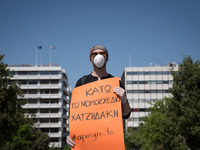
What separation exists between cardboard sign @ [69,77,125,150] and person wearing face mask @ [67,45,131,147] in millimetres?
113

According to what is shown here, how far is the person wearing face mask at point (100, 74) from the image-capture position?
14.4ft

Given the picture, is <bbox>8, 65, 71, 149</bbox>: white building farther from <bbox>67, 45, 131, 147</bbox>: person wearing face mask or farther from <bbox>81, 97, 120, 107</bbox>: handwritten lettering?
<bbox>81, 97, 120, 107</bbox>: handwritten lettering

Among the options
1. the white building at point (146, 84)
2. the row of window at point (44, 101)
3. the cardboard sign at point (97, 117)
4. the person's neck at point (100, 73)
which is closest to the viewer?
the cardboard sign at point (97, 117)

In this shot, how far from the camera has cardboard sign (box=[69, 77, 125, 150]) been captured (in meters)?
4.23

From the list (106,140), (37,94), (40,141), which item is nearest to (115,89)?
(106,140)

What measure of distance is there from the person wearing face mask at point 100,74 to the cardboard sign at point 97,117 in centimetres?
11

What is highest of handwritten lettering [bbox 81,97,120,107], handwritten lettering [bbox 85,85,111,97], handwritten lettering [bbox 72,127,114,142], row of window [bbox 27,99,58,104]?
row of window [bbox 27,99,58,104]

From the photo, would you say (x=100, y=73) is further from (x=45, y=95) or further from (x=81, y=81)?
(x=45, y=95)

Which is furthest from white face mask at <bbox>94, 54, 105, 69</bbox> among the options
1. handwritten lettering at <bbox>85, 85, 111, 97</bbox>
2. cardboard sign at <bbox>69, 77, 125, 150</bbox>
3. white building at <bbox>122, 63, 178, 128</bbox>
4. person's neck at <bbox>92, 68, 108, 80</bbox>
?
white building at <bbox>122, 63, 178, 128</bbox>

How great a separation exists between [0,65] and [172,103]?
53.5ft

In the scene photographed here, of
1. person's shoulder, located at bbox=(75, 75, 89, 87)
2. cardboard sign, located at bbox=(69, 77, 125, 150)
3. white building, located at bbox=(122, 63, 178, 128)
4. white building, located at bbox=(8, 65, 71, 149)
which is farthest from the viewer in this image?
white building, located at bbox=(122, 63, 178, 128)

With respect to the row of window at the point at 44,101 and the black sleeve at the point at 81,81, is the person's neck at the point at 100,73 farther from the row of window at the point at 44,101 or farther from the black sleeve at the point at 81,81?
the row of window at the point at 44,101

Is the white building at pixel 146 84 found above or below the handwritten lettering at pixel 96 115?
above

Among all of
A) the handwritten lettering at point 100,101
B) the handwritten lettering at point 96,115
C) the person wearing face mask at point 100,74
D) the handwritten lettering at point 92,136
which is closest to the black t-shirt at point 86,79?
the person wearing face mask at point 100,74
